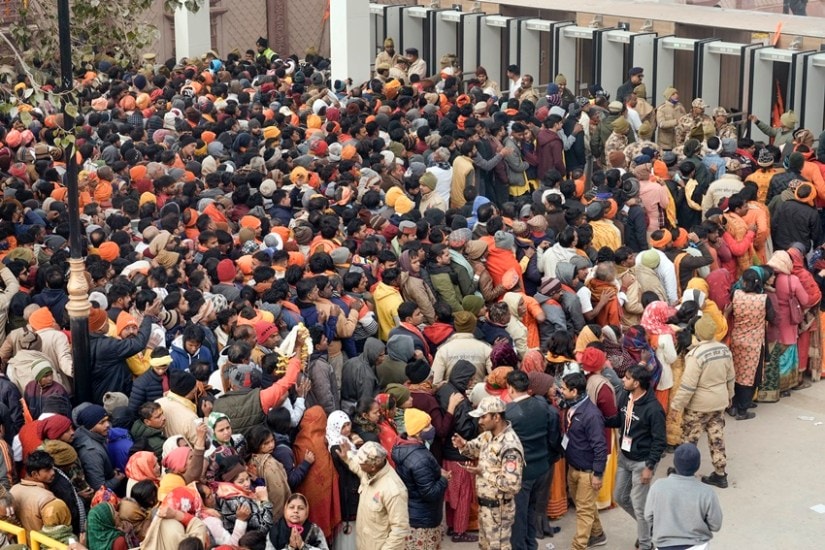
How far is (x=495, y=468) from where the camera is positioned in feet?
28.4

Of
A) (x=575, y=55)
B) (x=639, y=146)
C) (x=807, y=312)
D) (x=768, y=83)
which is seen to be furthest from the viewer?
(x=575, y=55)

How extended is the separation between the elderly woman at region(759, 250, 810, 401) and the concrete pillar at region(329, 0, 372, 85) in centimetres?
906

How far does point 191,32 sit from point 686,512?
1533cm

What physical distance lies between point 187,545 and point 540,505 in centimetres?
340

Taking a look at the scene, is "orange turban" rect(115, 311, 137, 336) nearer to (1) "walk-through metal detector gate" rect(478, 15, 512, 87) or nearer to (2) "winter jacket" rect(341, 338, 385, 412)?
(2) "winter jacket" rect(341, 338, 385, 412)

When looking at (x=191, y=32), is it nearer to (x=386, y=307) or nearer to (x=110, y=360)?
(x=386, y=307)

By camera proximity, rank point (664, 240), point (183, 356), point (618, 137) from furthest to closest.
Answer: point (618, 137) < point (664, 240) < point (183, 356)

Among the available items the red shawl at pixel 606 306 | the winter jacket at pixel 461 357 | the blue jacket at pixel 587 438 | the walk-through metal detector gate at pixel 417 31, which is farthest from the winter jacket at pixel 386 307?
the walk-through metal detector gate at pixel 417 31

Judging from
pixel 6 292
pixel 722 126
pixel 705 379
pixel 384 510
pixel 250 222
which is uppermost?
pixel 722 126

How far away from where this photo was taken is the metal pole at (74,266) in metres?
8.96

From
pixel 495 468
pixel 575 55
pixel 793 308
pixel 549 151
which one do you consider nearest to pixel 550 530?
pixel 495 468

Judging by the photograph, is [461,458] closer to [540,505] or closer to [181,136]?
[540,505]

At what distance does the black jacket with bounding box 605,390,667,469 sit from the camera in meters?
9.17

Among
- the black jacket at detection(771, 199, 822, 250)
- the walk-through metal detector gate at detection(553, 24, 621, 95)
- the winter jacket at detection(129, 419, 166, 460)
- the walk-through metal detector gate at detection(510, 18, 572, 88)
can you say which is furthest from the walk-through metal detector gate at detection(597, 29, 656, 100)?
the winter jacket at detection(129, 419, 166, 460)
